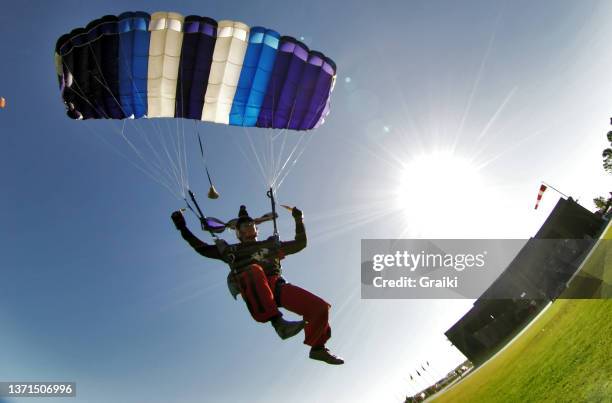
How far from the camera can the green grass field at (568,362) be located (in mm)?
6454

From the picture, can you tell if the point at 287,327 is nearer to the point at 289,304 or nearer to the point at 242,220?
the point at 289,304

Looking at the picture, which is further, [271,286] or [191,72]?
[191,72]

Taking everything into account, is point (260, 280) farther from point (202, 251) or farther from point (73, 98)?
point (73, 98)

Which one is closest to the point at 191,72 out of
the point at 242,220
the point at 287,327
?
the point at 242,220

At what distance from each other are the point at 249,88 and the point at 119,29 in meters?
3.00

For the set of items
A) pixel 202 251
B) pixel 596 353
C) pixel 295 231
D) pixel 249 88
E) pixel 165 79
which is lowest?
pixel 596 353

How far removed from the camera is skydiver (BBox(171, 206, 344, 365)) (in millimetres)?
4746

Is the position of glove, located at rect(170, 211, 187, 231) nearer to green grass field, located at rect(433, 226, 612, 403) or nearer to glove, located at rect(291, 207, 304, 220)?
glove, located at rect(291, 207, 304, 220)

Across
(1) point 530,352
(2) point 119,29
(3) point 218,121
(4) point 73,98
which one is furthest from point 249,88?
(1) point 530,352

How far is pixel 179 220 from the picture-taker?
247 inches

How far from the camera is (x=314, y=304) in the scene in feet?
16.0

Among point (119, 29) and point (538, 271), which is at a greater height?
point (119, 29)

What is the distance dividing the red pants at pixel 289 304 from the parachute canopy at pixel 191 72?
17.3 ft

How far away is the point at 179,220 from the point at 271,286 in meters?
2.23
